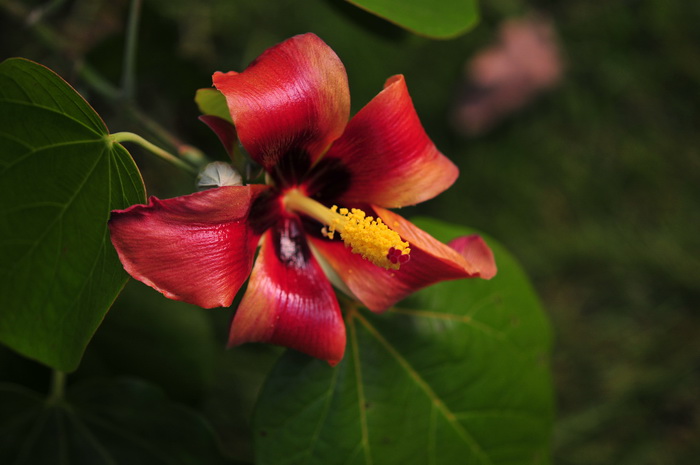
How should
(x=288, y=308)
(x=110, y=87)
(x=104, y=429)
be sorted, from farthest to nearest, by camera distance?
(x=110, y=87) → (x=104, y=429) → (x=288, y=308)

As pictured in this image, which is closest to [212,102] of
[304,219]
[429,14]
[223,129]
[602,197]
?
[223,129]

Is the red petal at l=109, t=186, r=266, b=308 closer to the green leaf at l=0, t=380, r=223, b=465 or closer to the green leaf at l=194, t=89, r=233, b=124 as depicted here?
the green leaf at l=194, t=89, r=233, b=124

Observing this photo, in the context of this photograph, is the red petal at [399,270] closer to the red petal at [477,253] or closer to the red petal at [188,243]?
the red petal at [477,253]

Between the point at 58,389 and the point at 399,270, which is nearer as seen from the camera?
the point at 399,270

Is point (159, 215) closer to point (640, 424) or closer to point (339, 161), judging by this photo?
point (339, 161)

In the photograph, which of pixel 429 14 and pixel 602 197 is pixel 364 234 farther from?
pixel 602 197

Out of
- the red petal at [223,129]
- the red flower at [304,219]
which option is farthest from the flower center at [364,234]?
the red petal at [223,129]
